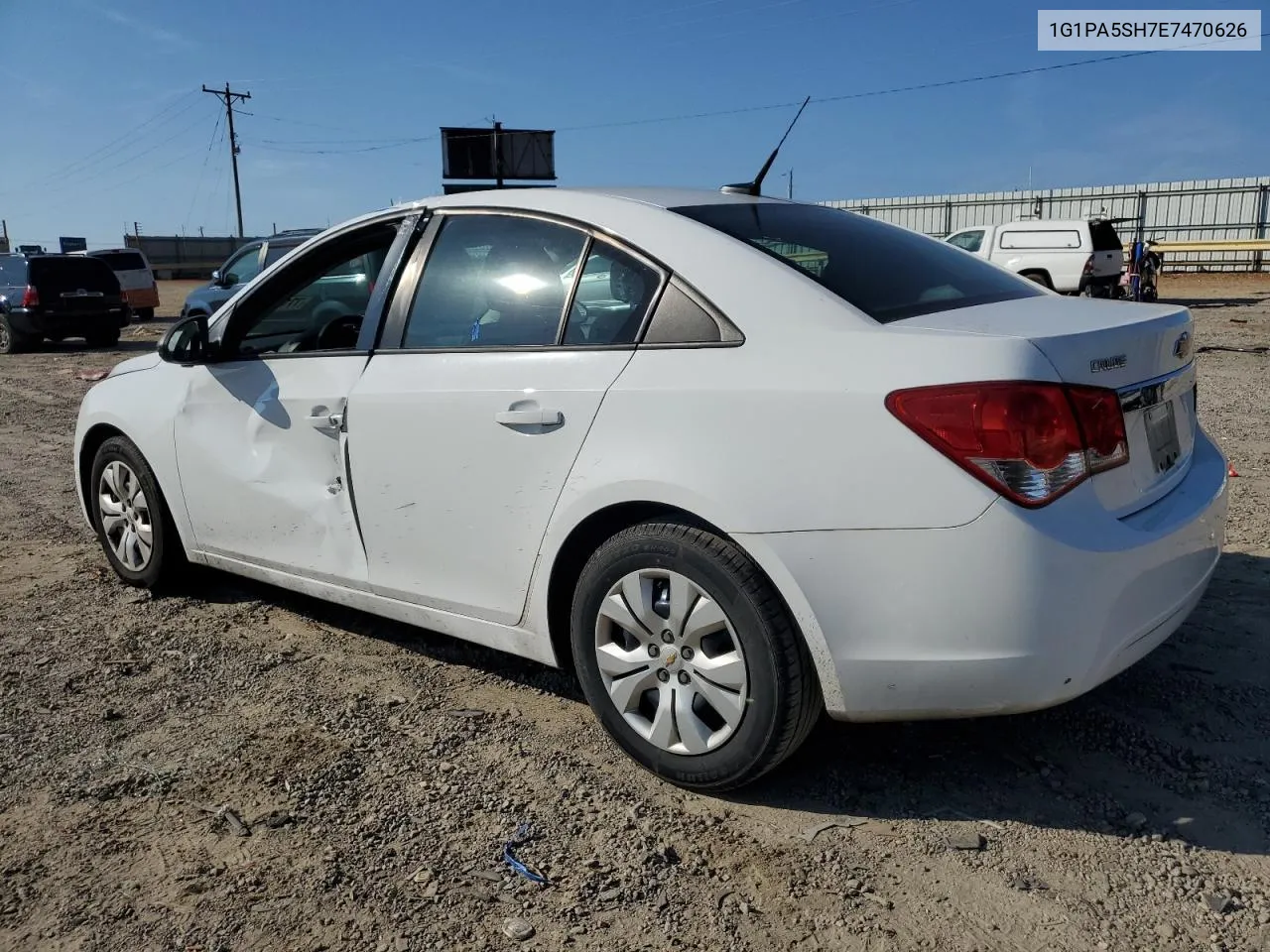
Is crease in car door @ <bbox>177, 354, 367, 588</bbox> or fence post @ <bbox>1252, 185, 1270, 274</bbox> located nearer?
crease in car door @ <bbox>177, 354, 367, 588</bbox>

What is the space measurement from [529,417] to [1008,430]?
52.1 inches

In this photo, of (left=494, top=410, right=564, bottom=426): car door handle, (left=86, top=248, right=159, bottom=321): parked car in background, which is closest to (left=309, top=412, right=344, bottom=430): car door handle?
(left=494, top=410, right=564, bottom=426): car door handle

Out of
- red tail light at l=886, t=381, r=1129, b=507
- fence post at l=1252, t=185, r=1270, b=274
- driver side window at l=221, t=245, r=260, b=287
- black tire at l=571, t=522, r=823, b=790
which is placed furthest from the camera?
fence post at l=1252, t=185, r=1270, b=274

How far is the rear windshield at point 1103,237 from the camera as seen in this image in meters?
19.6

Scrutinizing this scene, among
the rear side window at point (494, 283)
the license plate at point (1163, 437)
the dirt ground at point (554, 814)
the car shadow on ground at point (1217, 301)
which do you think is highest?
the rear side window at point (494, 283)

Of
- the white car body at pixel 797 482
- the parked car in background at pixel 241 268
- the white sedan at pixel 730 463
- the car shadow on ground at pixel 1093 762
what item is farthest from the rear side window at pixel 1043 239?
the white car body at pixel 797 482

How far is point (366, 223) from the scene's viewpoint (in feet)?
12.3

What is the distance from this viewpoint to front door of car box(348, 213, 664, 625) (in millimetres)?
2984

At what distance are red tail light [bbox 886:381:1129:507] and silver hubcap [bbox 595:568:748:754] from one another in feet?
2.35

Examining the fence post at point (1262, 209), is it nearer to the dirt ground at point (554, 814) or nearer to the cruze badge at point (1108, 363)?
the dirt ground at point (554, 814)

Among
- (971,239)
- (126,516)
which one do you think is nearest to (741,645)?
(126,516)

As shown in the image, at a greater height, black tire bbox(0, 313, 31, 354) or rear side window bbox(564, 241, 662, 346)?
rear side window bbox(564, 241, 662, 346)

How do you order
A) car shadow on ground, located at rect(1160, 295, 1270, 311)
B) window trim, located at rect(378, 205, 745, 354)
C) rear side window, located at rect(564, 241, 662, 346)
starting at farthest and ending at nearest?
1. car shadow on ground, located at rect(1160, 295, 1270, 311)
2. rear side window, located at rect(564, 241, 662, 346)
3. window trim, located at rect(378, 205, 745, 354)

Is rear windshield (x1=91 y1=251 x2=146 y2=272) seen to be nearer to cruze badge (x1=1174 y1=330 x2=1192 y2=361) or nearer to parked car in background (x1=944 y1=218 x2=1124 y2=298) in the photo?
parked car in background (x1=944 y1=218 x2=1124 y2=298)
